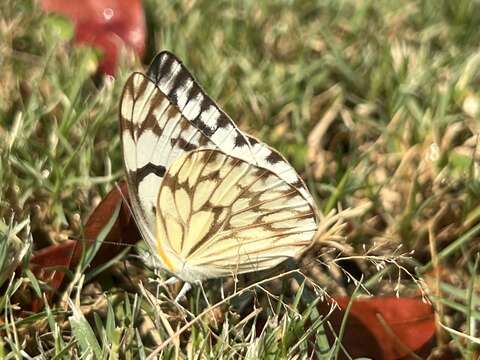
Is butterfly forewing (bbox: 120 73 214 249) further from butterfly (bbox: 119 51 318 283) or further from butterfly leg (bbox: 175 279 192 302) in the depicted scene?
butterfly leg (bbox: 175 279 192 302)

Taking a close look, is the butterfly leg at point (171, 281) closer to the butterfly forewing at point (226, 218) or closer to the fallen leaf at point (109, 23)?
the butterfly forewing at point (226, 218)

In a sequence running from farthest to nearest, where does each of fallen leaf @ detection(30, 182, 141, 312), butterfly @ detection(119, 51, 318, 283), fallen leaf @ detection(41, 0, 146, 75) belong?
fallen leaf @ detection(41, 0, 146, 75)
fallen leaf @ detection(30, 182, 141, 312)
butterfly @ detection(119, 51, 318, 283)

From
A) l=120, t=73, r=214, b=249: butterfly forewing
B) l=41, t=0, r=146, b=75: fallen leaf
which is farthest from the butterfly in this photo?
l=41, t=0, r=146, b=75: fallen leaf

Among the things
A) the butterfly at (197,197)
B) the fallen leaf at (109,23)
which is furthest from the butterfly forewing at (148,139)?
the fallen leaf at (109,23)

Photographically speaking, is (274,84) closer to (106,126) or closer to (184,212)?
(106,126)

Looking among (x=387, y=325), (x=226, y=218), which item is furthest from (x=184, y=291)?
(x=387, y=325)

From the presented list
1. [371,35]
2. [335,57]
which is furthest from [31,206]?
[371,35]

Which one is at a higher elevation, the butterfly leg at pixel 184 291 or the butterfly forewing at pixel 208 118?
the butterfly forewing at pixel 208 118

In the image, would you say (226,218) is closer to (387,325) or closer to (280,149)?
(387,325)
